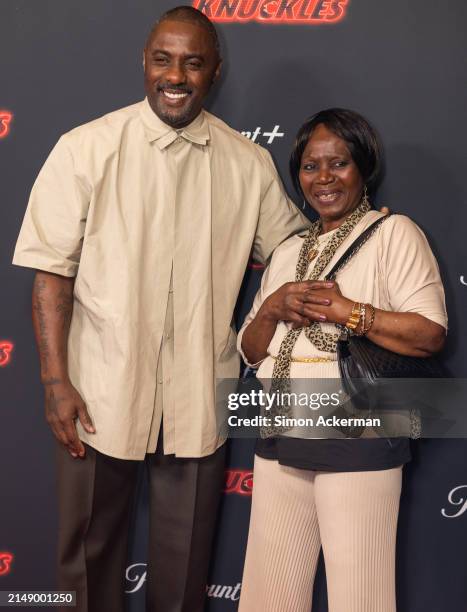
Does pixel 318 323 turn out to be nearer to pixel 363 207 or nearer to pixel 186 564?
pixel 363 207

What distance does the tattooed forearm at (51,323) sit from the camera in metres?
2.60

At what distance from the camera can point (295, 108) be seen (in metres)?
2.92

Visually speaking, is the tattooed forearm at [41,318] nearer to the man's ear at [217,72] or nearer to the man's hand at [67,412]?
the man's hand at [67,412]

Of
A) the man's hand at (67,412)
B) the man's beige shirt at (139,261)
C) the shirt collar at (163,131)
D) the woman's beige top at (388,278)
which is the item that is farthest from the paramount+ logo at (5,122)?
the woman's beige top at (388,278)

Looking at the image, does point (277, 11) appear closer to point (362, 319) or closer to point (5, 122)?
point (5, 122)

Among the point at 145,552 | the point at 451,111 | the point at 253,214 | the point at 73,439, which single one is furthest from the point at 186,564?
the point at 451,111

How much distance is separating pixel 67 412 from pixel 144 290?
46 cm

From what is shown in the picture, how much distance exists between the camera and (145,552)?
3096 mm

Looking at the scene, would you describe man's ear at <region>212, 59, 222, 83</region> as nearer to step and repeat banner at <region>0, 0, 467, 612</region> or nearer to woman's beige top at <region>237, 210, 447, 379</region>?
step and repeat banner at <region>0, 0, 467, 612</region>

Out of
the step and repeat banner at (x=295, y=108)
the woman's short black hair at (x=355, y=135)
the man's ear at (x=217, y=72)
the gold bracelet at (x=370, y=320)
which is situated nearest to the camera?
the gold bracelet at (x=370, y=320)

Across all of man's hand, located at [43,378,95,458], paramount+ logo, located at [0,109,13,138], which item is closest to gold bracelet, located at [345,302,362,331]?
man's hand, located at [43,378,95,458]

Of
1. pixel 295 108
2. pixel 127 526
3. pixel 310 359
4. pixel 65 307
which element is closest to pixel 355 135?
pixel 295 108

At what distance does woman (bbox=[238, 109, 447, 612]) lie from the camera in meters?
2.31

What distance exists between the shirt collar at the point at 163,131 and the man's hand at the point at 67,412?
2.77 ft
